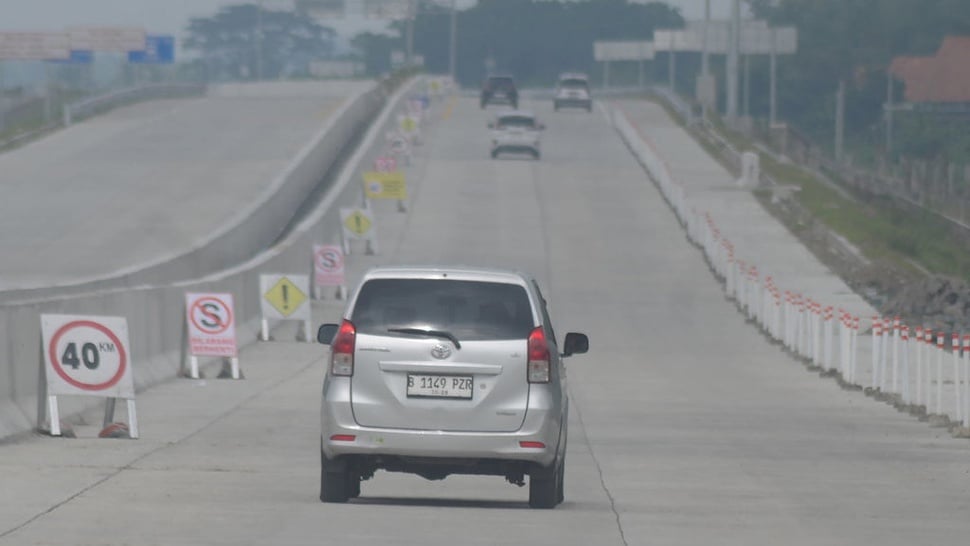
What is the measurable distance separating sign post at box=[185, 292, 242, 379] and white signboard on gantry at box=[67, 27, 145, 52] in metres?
110

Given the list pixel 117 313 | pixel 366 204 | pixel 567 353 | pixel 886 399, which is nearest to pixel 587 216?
pixel 366 204

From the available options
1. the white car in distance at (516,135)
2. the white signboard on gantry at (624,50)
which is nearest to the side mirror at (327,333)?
the white car in distance at (516,135)

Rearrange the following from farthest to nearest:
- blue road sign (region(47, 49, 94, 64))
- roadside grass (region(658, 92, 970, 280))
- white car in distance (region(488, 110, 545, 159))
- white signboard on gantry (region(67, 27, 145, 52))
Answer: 1. white signboard on gantry (region(67, 27, 145, 52))
2. blue road sign (region(47, 49, 94, 64))
3. white car in distance (region(488, 110, 545, 159))
4. roadside grass (region(658, 92, 970, 280))

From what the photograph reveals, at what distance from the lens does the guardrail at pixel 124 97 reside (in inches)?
3357

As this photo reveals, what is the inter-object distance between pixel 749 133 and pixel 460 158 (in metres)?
21.3

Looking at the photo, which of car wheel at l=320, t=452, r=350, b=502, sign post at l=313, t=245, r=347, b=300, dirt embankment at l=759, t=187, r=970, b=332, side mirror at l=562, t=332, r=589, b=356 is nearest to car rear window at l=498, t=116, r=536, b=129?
dirt embankment at l=759, t=187, r=970, b=332

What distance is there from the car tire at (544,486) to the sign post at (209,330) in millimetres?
12527

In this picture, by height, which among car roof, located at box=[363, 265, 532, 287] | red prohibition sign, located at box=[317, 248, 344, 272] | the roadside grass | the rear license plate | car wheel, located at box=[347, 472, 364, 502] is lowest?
the roadside grass

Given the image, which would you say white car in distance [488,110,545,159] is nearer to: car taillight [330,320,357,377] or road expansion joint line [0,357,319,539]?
road expansion joint line [0,357,319,539]

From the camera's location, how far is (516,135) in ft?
233

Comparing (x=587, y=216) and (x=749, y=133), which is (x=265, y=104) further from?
(x=587, y=216)

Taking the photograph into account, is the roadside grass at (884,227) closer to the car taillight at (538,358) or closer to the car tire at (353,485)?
the car tire at (353,485)

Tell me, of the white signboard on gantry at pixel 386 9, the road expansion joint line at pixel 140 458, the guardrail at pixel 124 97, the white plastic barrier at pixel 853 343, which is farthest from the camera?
the white signboard on gantry at pixel 386 9

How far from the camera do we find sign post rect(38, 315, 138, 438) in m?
17.1
